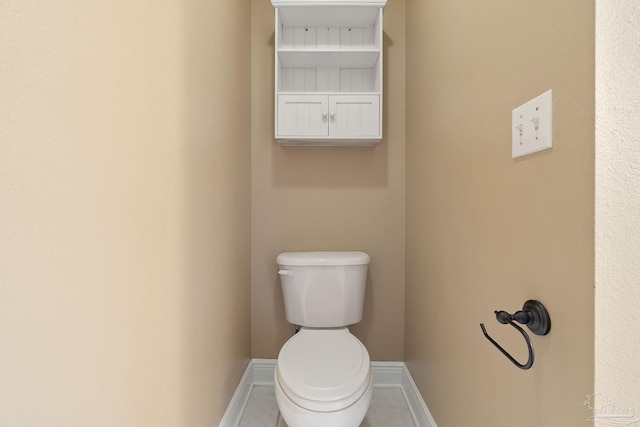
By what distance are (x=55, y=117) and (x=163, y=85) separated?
1.26 feet

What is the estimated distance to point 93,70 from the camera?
0.60m

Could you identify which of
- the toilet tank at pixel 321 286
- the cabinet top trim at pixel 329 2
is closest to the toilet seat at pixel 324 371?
the toilet tank at pixel 321 286

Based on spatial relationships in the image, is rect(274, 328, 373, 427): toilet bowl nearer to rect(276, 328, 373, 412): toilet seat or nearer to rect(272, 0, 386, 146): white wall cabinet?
rect(276, 328, 373, 412): toilet seat

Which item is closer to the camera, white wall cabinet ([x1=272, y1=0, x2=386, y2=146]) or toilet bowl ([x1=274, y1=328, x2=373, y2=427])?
toilet bowl ([x1=274, y1=328, x2=373, y2=427])

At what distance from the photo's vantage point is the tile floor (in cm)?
157

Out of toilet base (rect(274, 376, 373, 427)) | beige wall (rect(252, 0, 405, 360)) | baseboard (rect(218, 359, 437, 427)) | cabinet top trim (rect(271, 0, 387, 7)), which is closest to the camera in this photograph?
toilet base (rect(274, 376, 373, 427))

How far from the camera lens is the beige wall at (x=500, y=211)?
58cm

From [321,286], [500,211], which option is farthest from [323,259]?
[500,211]

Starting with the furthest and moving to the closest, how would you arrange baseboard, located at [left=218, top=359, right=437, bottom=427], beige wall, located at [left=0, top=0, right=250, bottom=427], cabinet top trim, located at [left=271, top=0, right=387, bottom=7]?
cabinet top trim, located at [left=271, top=0, right=387, bottom=7], baseboard, located at [left=218, top=359, right=437, bottom=427], beige wall, located at [left=0, top=0, right=250, bottom=427]

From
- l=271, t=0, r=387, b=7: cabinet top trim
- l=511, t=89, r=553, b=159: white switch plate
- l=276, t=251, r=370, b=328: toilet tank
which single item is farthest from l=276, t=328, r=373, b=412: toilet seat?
l=271, t=0, r=387, b=7: cabinet top trim
